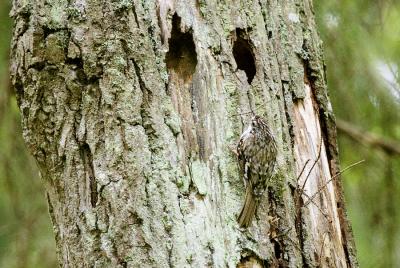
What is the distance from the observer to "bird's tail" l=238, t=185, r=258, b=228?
2.39 m

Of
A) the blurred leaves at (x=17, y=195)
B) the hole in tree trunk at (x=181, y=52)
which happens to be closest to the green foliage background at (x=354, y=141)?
the blurred leaves at (x=17, y=195)

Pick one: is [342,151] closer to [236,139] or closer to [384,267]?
[384,267]

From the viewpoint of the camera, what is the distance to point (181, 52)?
2672 millimetres

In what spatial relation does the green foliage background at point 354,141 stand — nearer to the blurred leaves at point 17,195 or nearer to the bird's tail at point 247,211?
the blurred leaves at point 17,195

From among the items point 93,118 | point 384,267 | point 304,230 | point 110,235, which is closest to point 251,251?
point 304,230

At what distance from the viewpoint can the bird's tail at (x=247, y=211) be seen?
2.39 m

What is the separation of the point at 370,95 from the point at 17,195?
200 cm

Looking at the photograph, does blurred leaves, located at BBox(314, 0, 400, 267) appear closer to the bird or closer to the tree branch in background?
the tree branch in background

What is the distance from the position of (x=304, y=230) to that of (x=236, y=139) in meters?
0.38

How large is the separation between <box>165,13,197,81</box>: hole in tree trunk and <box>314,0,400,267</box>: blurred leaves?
5.53ft

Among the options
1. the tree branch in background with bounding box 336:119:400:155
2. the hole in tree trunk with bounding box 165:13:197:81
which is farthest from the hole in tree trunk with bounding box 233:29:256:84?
the tree branch in background with bounding box 336:119:400:155

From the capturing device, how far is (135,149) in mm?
2400

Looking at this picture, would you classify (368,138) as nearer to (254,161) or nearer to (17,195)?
(254,161)

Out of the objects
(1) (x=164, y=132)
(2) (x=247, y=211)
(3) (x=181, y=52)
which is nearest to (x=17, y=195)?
(3) (x=181, y=52)
